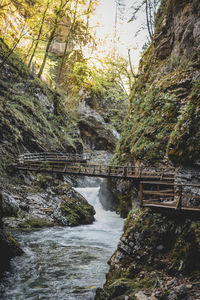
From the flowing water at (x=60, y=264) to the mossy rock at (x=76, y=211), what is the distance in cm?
84

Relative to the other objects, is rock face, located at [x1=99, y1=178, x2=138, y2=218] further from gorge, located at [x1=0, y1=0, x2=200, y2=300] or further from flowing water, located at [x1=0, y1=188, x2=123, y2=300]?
flowing water, located at [x1=0, y1=188, x2=123, y2=300]

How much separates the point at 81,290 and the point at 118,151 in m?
12.1

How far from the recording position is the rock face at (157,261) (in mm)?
4859

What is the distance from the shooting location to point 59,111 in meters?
25.7

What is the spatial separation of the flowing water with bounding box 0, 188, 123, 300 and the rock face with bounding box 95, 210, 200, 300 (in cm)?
104

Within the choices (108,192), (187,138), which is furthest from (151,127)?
(108,192)

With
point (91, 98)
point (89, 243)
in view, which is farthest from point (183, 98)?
point (91, 98)

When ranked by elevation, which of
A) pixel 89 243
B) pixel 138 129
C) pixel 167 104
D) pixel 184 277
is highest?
pixel 167 104

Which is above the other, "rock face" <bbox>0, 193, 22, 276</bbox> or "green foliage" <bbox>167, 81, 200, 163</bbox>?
"green foliage" <bbox>167, 81, 200, 163</bbox>

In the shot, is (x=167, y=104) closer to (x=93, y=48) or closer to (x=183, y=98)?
(x=183, y=98)

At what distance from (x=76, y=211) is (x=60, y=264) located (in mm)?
6709

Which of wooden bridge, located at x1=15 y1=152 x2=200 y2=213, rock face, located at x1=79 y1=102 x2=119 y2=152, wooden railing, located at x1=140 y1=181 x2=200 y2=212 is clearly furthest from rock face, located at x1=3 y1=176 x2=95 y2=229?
rock face, located at x1=79 y1=102 x2=119 y2=152

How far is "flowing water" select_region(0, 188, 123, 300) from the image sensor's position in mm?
6047

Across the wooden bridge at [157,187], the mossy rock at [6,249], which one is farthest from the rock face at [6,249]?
the wooden bridge at [157,187]
